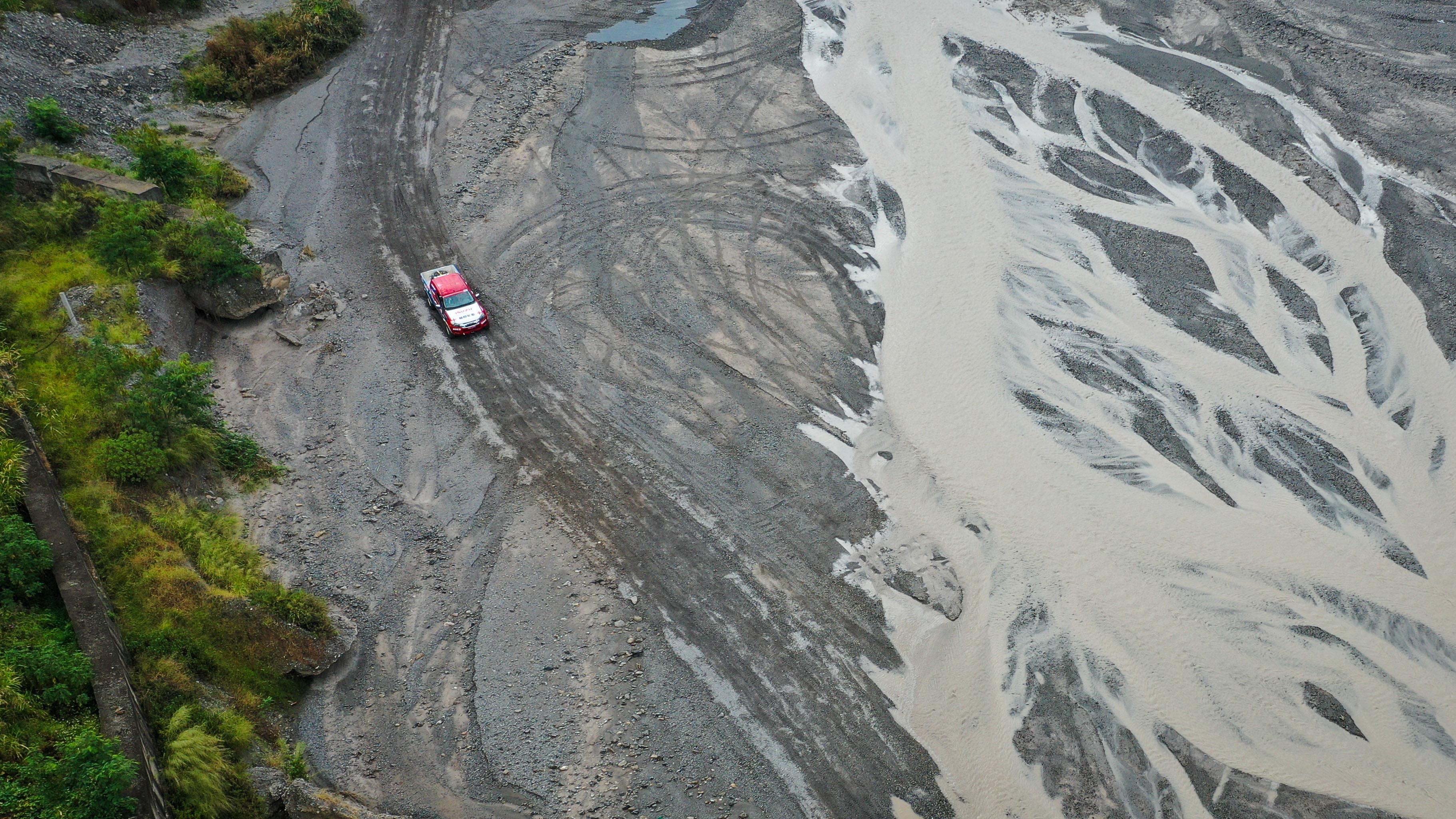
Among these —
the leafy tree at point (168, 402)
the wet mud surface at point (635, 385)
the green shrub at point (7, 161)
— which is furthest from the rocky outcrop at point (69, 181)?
the leafy tree at point (168, 402)

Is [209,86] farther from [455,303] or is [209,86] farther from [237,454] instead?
[237,454]

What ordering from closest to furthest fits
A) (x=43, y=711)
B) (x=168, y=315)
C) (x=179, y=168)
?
(x=43, y=711) < (x=168, y=315) < (x=179, y=168)

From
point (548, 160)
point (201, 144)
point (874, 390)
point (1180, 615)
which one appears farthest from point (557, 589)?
point (201, 144)

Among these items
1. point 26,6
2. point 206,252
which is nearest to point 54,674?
point 206,252

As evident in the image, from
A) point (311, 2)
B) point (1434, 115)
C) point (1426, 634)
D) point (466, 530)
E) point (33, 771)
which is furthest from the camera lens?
point (311, 2)

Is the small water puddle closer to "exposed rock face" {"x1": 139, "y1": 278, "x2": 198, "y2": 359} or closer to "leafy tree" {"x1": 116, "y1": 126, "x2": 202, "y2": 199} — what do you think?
"leafy tree" {"x1": 116, "y1": 126, "x2": 202, "y2": 199}

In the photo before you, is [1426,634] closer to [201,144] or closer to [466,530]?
[466,530]

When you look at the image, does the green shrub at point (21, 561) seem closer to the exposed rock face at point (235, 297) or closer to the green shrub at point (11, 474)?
the green shrub at point (11, 474)
